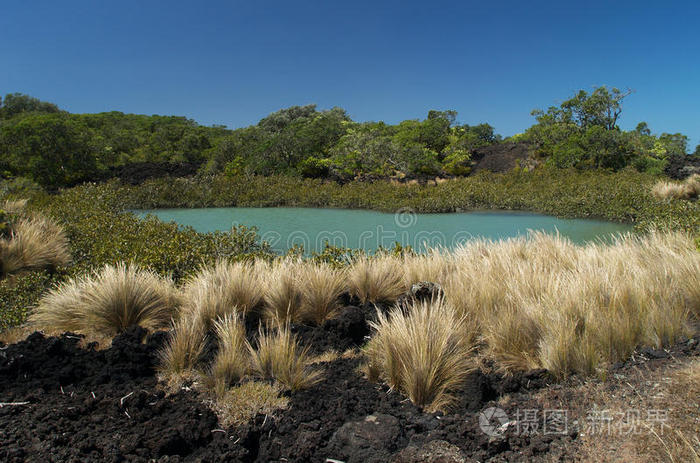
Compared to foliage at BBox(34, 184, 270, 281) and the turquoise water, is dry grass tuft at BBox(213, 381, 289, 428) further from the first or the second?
the turquoise water

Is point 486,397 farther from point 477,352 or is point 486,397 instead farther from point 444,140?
point 444,140

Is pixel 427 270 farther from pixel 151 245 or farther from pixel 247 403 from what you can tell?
pixel 151 245

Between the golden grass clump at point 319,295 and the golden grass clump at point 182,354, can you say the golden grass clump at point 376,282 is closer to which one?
the golden grass clump at point 319,295

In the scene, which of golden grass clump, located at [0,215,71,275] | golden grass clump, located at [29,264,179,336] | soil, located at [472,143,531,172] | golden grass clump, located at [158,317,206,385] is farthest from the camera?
soil, located at [472,143,531,172]

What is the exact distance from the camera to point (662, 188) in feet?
44.3

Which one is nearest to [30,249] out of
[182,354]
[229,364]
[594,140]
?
[182,354]

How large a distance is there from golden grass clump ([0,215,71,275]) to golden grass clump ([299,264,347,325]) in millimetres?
4792

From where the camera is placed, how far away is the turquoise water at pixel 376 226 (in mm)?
10102

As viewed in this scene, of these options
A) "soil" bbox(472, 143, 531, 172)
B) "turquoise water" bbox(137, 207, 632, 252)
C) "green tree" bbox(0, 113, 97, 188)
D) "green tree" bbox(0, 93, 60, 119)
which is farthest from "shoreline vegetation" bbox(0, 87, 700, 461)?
"green tree" bbox(0, 93, 60, 119)

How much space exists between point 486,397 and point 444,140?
25.8 metres

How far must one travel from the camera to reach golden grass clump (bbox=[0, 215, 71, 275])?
6.53 meters

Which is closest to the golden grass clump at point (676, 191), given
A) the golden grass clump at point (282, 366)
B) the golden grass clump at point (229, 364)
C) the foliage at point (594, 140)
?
the foliage at point (594, 140)

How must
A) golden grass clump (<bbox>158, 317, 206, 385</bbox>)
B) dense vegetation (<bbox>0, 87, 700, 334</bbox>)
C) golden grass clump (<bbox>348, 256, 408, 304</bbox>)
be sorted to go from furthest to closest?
1. dense vegetation (<bbox>0, 87, 700, 334</bbox>)
2. golden grass clump (<bbox>348, 256, 408, 304</bbox>)
3. golden grass clump (<bbox>158, 317, 206, 385</bbox>)

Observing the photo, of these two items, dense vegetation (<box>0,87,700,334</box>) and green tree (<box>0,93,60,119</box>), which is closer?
dense vegetation (<box>0,87,700,334</box>)
